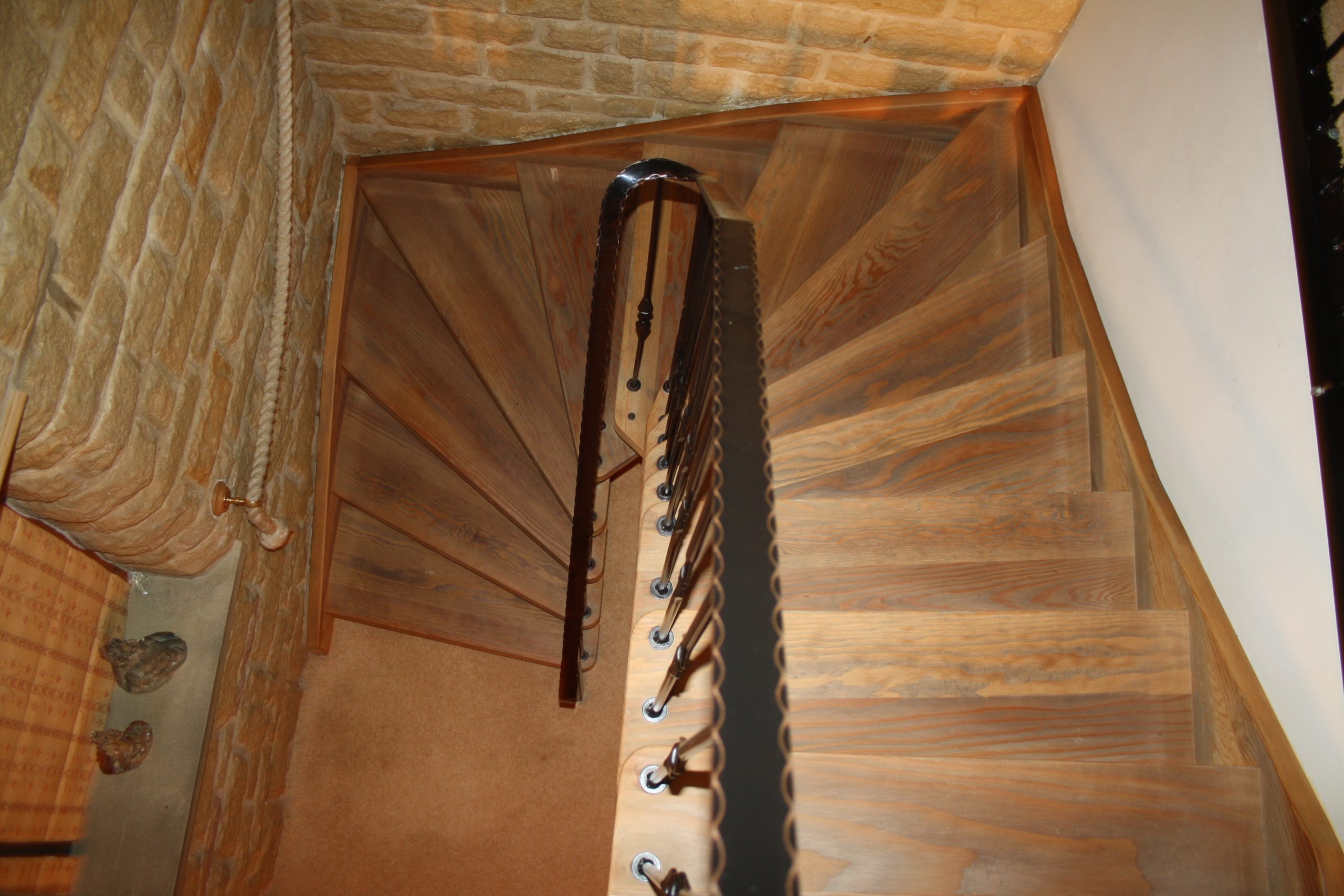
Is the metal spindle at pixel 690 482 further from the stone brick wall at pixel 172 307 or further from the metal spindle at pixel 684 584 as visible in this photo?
the stone brick wall at pixel 172 307

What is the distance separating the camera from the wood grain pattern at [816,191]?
2.64 meters

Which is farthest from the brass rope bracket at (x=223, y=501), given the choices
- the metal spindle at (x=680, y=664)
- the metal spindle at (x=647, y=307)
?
the metal spindle at (x=680, y=664)

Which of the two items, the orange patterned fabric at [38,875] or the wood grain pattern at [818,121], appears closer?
the orange patterned fabric at [38,875]

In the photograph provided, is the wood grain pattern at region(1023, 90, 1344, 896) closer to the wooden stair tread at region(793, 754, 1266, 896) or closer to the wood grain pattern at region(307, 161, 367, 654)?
the wooden stair tread at region(793, 754, 1266, 896)

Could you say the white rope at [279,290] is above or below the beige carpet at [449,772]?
above

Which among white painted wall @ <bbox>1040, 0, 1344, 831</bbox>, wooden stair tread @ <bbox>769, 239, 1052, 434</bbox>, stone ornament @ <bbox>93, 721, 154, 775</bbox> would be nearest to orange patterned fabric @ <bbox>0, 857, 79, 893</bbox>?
stone ornament @ <bbox>93, 721, 154, 775</bbox>

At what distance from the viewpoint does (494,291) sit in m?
2.87

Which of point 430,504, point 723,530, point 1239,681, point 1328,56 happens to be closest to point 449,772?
point 430,504

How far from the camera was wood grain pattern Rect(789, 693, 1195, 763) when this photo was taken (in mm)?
1599

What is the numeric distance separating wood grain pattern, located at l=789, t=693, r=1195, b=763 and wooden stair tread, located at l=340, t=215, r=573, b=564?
1.33m

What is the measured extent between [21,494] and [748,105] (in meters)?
2.26

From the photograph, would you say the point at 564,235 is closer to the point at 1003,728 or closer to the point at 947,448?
the point at 947,448

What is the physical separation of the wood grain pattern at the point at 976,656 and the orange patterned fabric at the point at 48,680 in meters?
1.55

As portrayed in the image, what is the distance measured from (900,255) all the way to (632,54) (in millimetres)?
1043
